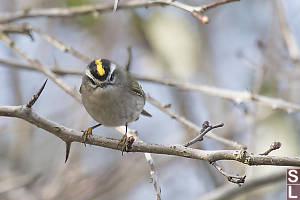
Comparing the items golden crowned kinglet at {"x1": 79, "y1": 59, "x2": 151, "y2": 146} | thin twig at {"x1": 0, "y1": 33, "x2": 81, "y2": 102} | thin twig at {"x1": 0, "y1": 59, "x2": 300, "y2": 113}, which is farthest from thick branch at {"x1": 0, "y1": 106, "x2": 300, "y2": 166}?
thin twig at {"x1": 0, "y1": 59, "x2": 300, "y2": 113}

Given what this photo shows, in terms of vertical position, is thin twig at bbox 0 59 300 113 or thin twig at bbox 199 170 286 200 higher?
thin twig at bbox 0 59 300 113

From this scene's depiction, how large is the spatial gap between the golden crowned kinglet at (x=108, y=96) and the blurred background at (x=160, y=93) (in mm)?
1513

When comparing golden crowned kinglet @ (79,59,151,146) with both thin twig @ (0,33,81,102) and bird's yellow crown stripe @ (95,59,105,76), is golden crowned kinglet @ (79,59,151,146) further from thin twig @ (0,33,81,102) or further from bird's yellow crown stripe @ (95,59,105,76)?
thin twig @ (0,33,81,102)

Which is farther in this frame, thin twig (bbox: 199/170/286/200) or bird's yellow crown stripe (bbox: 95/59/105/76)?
thin twig (bbox: 199/170/286/200)

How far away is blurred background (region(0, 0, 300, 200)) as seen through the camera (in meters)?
5.78

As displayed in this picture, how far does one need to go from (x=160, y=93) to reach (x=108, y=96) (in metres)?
5.09

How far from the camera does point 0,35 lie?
179 inches

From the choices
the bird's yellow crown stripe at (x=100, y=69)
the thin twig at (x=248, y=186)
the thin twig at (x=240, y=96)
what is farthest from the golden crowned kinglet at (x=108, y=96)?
the thin twig at (x=248, y=186)

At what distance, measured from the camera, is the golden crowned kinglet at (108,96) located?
384 cm

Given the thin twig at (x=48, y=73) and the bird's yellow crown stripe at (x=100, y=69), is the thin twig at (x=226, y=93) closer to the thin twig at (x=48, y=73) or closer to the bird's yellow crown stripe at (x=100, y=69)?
the thin twig at (x=48, y=73)

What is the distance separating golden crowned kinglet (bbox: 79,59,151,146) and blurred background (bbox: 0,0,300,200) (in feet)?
4.96

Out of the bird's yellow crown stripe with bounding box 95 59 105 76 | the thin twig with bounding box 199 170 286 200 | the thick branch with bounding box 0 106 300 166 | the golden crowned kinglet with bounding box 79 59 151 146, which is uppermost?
the bird's yellow crown stripe with bounding box 95 59 105 76

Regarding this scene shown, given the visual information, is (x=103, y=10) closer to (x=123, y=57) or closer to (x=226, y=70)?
(x=123, y=57)

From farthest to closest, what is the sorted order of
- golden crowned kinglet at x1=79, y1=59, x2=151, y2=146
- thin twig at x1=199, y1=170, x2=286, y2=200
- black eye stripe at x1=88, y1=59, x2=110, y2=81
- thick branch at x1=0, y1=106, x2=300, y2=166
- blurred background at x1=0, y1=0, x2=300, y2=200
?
blurred background at x1=0, y1=0, x2=300, y2=200 < thin twig at x1=199, y1=170, x2=286, y2=200 < black eye stripe at x1=88, y1=59, x2=110, y2=81 < golden crowned kinglet at x1=79, y1=59, x2=151, y2=146 < thick branch at x1=0, y1=106, x2=300, y2=166
